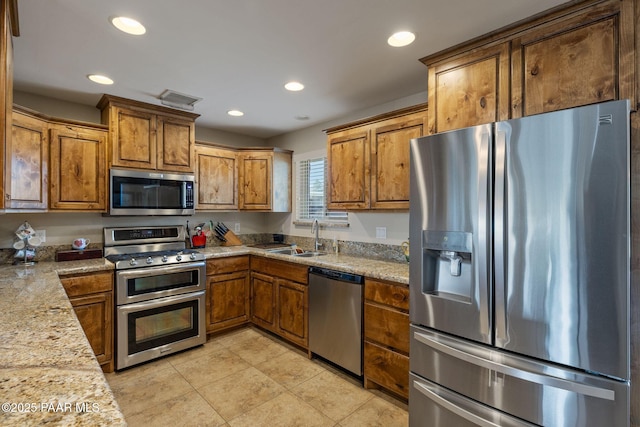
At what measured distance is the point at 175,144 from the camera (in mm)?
3338

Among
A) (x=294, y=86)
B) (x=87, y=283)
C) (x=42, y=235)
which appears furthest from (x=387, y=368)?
(x=42, y=235)

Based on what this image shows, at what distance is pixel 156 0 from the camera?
1595mm

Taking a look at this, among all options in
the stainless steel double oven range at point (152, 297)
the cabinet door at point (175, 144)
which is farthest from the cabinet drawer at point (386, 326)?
the cabinet door at point (175, 144)

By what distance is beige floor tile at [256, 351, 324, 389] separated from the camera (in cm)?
261

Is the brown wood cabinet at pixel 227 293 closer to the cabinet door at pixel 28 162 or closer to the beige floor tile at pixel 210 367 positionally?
the beige floor tile at pixel 210 367

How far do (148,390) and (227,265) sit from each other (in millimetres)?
1339

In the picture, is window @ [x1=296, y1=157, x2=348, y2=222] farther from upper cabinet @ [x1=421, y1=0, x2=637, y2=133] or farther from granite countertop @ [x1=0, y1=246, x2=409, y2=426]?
granite countertop @ [x1=0, y1=246, x2=409, y2=426]

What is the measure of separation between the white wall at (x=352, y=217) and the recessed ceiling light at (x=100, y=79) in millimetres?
2124

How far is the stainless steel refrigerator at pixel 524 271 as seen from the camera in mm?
1246

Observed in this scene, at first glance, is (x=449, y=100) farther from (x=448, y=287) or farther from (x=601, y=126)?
(x=448, y=287)

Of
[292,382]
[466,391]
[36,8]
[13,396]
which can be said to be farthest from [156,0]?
[292,382]

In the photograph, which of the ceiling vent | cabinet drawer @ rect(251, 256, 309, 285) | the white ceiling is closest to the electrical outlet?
the white ceiling

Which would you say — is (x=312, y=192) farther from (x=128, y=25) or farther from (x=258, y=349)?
(x=128, y=25)

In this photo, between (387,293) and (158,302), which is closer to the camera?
(387,293)
